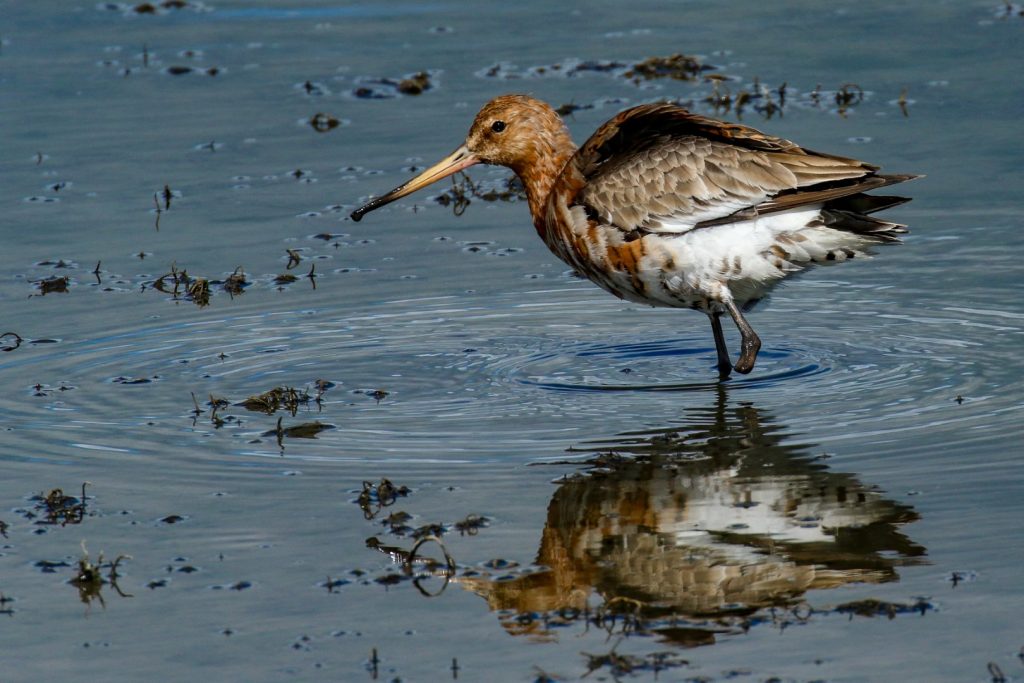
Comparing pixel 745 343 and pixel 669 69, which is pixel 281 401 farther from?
pixel 669 69

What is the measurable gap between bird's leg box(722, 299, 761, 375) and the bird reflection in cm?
83

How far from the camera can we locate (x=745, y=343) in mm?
8992

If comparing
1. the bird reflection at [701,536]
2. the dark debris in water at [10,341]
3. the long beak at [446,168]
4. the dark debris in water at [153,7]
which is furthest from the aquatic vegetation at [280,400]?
the dark debris in water at [153,7]

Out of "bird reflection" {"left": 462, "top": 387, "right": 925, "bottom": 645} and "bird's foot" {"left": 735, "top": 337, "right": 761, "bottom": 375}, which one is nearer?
"bird reflection" {"left": 462, "top": 387, "right": 925, "bottom": 645}

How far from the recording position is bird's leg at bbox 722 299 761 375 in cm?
→ 890

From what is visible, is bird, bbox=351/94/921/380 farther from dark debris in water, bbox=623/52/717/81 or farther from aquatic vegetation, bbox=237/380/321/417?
dark debris in water, bbox=623/52/717/81

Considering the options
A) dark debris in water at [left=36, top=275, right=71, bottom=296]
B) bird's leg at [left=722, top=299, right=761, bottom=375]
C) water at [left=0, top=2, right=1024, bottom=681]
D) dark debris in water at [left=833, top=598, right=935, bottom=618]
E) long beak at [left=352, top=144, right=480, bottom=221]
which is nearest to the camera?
dark debris in water at [left=833, top=598, right=935, bottom=618]

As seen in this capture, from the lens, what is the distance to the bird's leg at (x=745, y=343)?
8.90 m

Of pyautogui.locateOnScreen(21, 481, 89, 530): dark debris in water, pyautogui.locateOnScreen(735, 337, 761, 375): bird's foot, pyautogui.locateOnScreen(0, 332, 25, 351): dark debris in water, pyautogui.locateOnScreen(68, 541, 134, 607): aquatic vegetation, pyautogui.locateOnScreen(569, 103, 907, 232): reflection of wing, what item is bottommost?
pyautogui.locateOnScreen(68, 541, 134, 607): aquatic vegetation

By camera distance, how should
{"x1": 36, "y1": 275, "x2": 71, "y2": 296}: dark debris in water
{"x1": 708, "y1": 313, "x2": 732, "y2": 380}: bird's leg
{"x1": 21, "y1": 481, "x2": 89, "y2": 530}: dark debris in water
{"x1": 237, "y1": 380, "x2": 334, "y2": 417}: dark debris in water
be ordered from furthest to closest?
{"x1": 36, "y1": 275, "x2": 71, "y2": 296}: dark debris in water < {"x1": 708, "y1": 313, "x2": 732, "y2": 380}: bird's leg < {"x1": 237, "y1": 380, "x2": 334, "y2": 417}: dark debris in water < {"x1": 21, "y1": 481, "x2": 89, "y2": 530}: dark debris in water

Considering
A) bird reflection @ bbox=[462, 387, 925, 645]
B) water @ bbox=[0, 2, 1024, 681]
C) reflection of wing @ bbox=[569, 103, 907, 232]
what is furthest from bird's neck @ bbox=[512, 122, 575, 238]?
bird reflection @ bbox=[462, 387, 925, 645]

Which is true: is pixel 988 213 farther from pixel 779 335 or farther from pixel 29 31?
pixel 29 31

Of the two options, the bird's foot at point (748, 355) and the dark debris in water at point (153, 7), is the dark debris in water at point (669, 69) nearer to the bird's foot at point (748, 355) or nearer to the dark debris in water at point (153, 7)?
the dark debris in water at point (153, 7)

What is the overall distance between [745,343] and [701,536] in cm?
250
